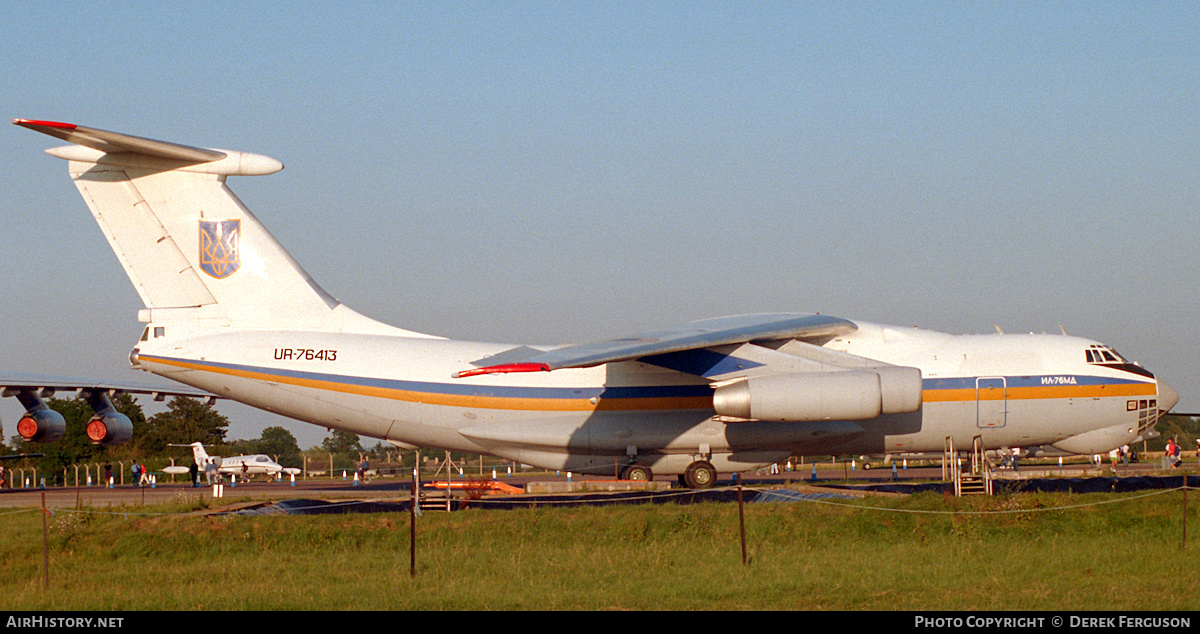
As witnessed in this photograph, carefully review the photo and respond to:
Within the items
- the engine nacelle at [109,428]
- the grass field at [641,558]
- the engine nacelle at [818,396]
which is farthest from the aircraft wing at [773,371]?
the engine nacelle at [109,428]

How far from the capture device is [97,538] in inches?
528

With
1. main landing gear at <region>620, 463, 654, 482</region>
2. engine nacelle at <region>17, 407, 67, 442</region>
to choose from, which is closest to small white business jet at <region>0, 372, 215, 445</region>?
engine nacelle at <region>17, 407, 67, 442</region>

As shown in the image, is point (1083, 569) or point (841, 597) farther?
point (1083, 569)

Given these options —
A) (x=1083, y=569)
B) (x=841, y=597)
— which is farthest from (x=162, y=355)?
(x=1083, y=569)

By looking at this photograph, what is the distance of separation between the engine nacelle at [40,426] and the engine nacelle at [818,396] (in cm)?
1538

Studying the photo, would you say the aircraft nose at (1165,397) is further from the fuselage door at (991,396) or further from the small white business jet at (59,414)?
the small white business jet at (59,414)

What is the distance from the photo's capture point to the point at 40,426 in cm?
2359

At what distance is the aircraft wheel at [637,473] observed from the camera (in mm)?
17547

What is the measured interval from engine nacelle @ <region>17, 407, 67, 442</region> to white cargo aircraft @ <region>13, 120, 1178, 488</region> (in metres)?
7.94

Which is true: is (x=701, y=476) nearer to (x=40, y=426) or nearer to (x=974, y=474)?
(x=974, y=474)

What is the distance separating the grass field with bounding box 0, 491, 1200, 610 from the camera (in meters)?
9.05
